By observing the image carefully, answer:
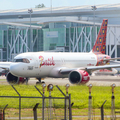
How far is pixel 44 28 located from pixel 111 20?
31028 mm

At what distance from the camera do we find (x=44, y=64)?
30.9 metres

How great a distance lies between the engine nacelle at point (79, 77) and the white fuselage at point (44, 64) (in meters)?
2.22

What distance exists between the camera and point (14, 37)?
90938 mm

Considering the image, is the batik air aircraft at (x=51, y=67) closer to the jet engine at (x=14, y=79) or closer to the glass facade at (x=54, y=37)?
the jet engine at (x=14, y=79)

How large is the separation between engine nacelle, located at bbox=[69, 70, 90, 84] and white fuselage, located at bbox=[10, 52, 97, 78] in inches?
87.4

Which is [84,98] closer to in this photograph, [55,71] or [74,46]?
[55,71]

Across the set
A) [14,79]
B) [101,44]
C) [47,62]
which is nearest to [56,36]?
[101,44]

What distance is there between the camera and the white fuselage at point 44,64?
2923 cm

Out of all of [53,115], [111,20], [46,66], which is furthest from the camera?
[111,20]

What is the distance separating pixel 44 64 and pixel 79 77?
3630 millimetres

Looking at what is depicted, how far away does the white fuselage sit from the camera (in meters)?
29.2

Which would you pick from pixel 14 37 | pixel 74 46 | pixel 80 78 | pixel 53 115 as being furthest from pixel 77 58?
pixel 14 37

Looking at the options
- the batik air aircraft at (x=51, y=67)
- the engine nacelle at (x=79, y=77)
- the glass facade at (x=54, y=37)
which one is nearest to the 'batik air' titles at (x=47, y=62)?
the batik air aircraft at (x=51, y=67)

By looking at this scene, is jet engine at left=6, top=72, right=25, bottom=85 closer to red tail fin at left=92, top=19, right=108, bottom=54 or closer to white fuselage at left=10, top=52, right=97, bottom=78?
white fuselage at left=10, top=52, right=97, bottom=78
